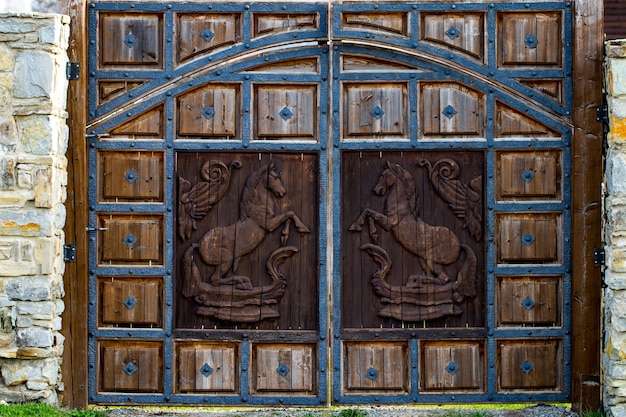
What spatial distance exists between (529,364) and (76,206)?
3269 mm

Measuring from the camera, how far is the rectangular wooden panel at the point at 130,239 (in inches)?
271

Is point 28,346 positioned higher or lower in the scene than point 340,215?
lower

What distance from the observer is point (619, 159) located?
6.52 metres

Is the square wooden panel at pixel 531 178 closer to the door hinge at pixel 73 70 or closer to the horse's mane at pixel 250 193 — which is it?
the horse's mane at pixel 250 193

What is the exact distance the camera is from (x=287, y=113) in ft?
22.7

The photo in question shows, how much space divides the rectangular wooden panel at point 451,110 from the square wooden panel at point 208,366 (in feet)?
6.65

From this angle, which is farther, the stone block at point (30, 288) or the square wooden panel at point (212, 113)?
the square wooden panel at point (212, 113)

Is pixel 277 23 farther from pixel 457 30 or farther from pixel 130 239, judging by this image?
pixel 130 239

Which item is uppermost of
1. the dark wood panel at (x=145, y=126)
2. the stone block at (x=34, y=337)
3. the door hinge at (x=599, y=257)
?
the dark wood panel at (x=145, y=126)

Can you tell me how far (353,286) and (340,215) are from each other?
0.50m

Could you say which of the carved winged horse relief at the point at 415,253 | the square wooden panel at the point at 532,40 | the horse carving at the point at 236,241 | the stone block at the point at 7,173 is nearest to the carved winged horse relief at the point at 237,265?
the horse carving at the point at 236,241

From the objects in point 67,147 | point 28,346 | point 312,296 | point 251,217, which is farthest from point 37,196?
point 312,296

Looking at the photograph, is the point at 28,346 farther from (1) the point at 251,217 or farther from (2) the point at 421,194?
(2) the point at 421,194

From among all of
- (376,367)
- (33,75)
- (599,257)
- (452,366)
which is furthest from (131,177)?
(599,257)
